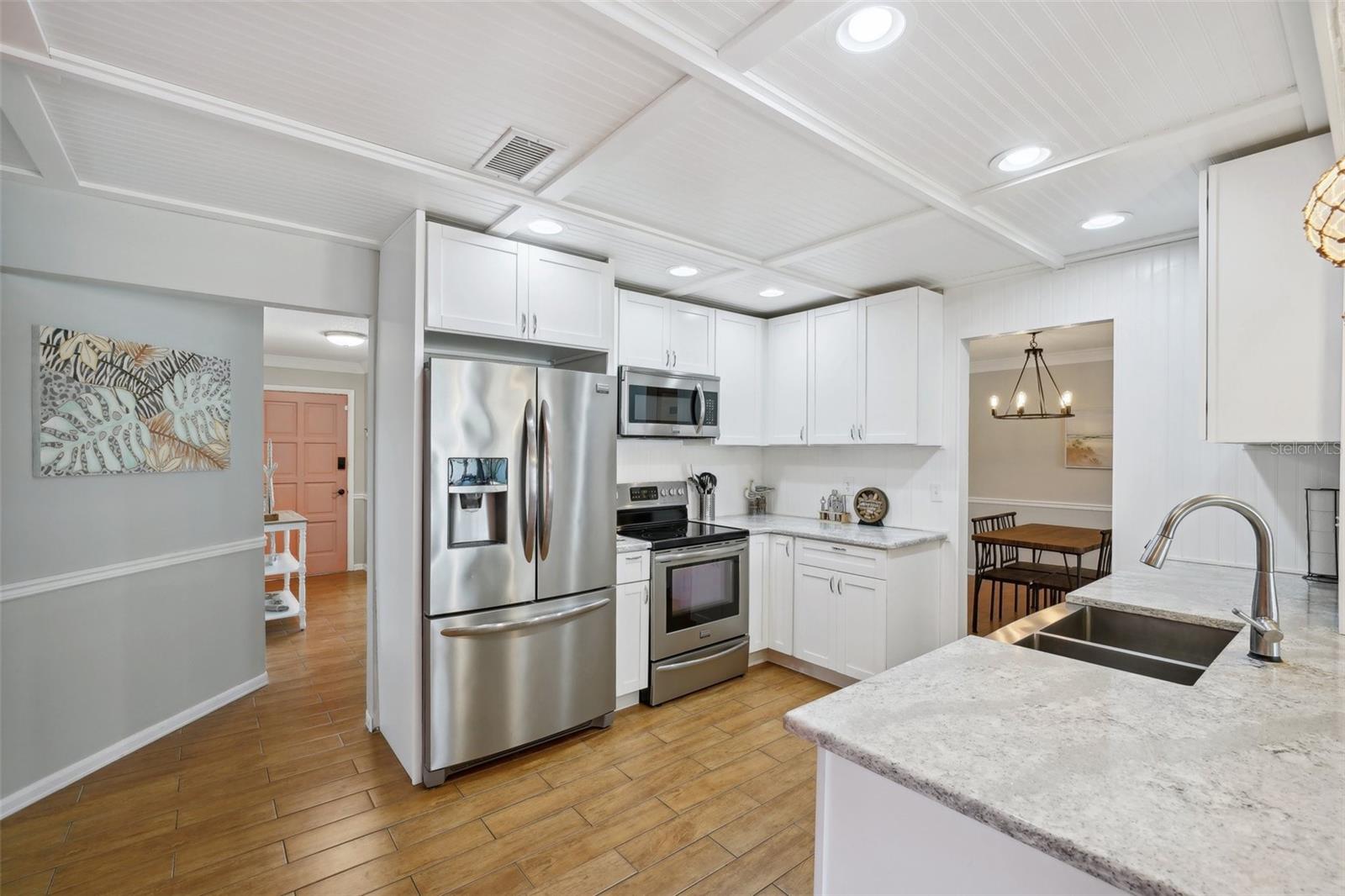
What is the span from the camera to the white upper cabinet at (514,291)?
104 inches

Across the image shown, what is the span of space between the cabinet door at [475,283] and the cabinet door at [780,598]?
6.96 ft

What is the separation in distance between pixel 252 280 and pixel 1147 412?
4334 mm

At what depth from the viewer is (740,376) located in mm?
4289

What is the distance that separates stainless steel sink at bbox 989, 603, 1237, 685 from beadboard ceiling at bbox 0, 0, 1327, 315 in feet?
5.13

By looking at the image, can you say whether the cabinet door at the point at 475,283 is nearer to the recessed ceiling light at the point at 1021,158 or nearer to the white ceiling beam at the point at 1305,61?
the recessed ceiling light at the point at 1021,158

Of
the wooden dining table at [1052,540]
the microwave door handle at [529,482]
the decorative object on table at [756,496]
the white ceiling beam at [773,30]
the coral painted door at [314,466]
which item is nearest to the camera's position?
the white ceiling beam at [773,30]

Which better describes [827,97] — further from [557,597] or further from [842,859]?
[557,597]

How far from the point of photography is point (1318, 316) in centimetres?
183

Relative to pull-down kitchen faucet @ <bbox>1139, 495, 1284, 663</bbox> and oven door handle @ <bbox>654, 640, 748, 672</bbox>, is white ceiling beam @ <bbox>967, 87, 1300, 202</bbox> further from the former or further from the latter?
oven door handle @ <bbox>654, 640, 748, 672</bbox>

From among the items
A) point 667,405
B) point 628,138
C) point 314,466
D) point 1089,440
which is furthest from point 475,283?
point 1089,440

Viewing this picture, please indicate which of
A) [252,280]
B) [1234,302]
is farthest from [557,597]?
[1234,302]

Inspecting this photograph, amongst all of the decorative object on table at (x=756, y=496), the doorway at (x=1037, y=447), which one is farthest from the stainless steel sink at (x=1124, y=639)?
the doorway at (x=1037, y=447)

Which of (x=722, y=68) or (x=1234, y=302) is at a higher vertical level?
(x=722, y=68)

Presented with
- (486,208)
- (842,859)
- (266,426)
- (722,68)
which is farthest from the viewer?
(266,426)
